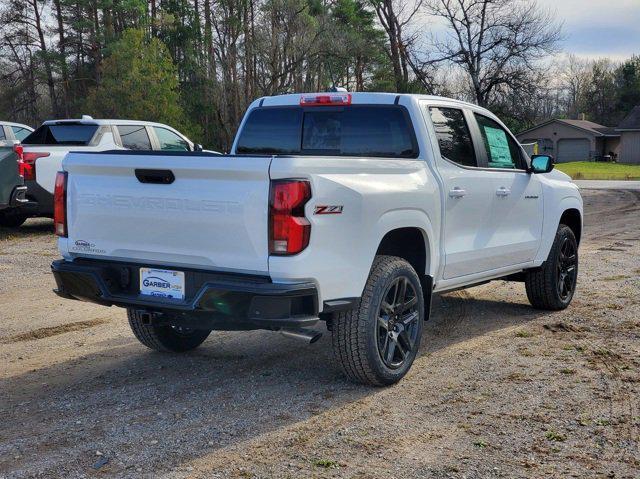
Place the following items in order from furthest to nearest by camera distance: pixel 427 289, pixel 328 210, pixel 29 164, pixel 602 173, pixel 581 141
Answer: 1. pixel 581 141
2. pixel 602 173
3. pixel 29 164
4. pixel 427 289
5. pixel 328 210

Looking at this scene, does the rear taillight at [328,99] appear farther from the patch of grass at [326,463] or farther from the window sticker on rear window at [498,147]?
the patch of grass at [326,463]

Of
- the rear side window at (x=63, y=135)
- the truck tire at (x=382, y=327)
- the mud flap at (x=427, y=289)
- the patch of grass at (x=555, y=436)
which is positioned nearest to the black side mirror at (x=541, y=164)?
the mud flap at (x=427, y=289)

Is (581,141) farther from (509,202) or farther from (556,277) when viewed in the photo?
(509,202)

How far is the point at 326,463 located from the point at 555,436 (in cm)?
134

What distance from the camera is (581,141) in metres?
64.5

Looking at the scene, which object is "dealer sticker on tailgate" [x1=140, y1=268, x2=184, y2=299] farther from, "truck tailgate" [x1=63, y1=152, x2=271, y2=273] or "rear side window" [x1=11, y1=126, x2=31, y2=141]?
"rear side window" [x1=11, y1=126, x2=31, y2=141]

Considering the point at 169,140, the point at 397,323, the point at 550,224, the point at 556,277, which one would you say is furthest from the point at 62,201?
the point at 169,140

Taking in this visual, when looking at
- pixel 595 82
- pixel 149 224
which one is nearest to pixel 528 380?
pixel 149 224

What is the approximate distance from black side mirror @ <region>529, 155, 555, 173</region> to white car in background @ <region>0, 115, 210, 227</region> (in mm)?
6566

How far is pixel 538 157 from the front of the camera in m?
6.81

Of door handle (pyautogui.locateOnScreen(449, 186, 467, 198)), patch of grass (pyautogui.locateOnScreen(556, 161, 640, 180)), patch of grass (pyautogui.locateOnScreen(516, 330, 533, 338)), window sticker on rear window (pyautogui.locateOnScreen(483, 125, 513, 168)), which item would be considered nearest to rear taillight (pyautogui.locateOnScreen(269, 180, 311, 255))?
door handle (pyautogui.locateOnScreen(449, 186, 467, 198))

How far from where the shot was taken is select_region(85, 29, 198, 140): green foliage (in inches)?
1436

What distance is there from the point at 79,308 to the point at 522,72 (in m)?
36.5

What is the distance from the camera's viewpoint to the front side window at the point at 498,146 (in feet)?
21.0
